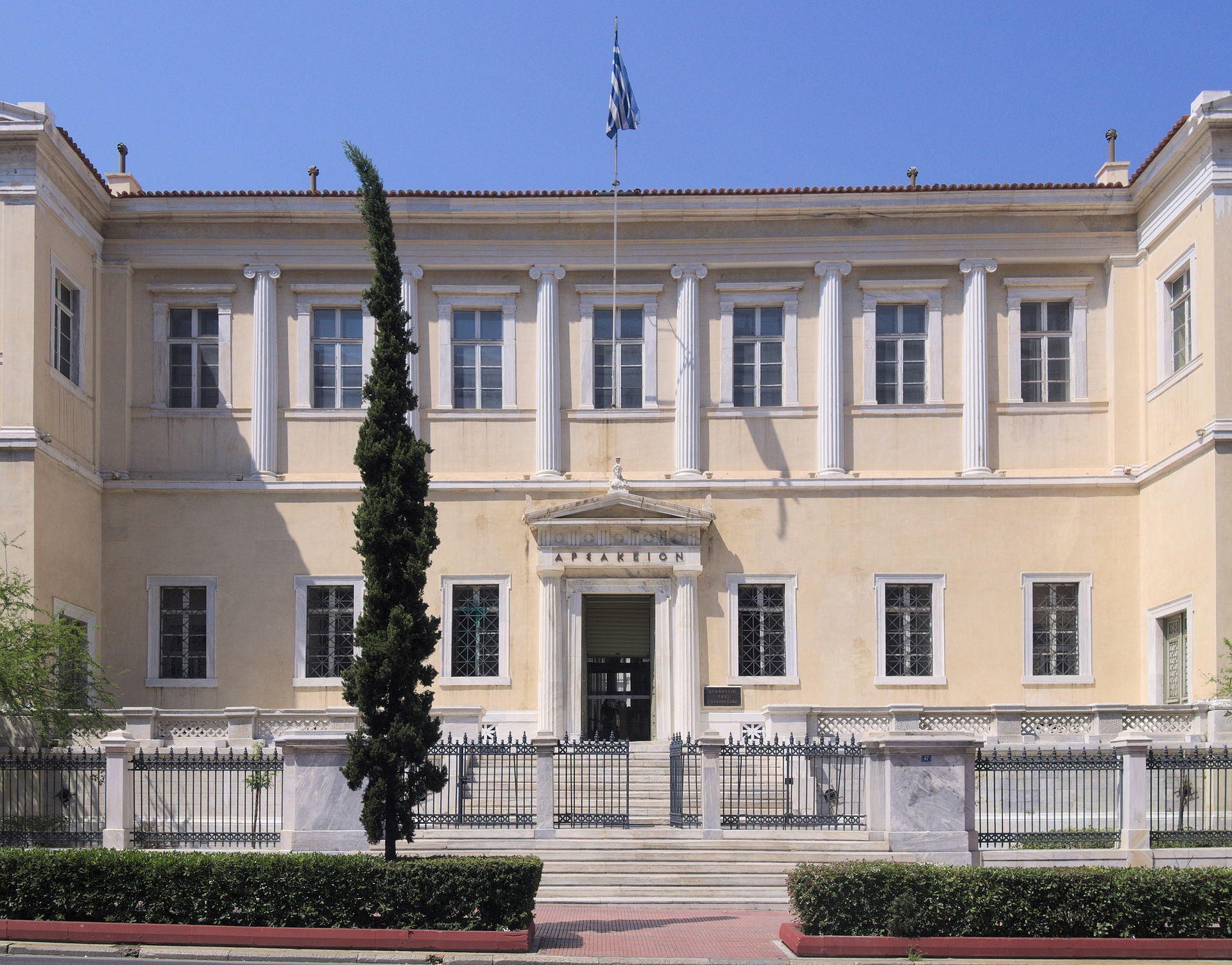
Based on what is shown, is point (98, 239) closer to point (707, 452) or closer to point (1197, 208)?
point (707, 452)

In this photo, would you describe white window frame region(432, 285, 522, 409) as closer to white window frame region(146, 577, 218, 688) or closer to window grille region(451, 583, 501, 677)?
window grille region(451, 583, 501, 677)

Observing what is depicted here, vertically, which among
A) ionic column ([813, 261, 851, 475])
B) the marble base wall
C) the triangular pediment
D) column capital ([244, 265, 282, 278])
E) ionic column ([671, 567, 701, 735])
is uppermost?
column capital ([244, 265, 282, 278])

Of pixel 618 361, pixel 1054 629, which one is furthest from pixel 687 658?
pixel 1054 629

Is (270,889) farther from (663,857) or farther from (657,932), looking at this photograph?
(663,857)

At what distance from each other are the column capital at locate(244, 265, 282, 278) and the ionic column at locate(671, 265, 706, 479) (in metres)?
7.96

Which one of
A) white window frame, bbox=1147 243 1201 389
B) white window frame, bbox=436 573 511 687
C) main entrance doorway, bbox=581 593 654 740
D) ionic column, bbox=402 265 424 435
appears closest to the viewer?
white window frame, bbox=1147 243 1201 389

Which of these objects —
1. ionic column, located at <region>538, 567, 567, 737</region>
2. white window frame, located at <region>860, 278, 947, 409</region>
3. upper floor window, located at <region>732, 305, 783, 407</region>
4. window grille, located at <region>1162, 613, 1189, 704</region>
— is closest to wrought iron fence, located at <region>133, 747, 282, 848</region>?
ionic column, located at <region>538, 567, 567, 737</region>

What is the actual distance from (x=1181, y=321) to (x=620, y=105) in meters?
11.4

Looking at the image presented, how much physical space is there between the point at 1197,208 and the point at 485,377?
13.7 m

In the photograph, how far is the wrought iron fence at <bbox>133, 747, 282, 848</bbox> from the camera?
20.4 metres

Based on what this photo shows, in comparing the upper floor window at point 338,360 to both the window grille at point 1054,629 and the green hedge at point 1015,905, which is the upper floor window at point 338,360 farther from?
the green hedge at point 1015,905

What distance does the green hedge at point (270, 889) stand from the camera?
1564cm

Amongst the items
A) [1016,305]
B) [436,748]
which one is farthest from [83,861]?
[1016,305]

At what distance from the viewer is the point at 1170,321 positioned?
27375 millimetres
